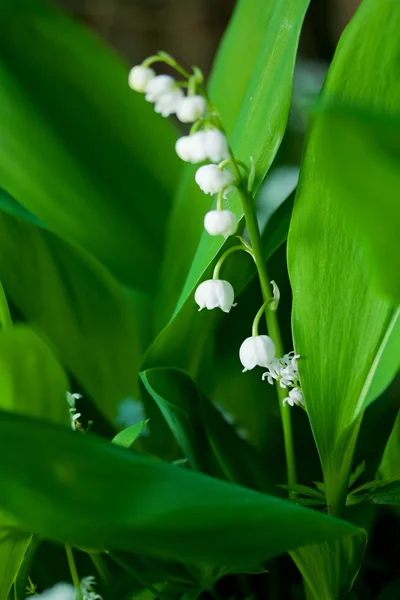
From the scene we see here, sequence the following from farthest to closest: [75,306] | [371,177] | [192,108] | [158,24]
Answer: [158,24] < [75,306] < [192,108] < [371,177]

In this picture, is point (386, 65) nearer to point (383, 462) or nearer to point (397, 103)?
point (397, 103)

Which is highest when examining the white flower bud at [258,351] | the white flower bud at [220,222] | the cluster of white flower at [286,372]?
the white flower bud at [220,222]

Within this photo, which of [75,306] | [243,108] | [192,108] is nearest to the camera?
[192,108]

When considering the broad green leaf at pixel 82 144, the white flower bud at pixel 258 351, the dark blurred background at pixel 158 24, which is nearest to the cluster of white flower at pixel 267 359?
the white flower bud at pixel 258 351

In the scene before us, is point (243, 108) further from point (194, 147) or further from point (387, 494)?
point (387, 494)

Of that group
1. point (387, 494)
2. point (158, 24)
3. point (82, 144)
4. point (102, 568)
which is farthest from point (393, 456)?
point (158, 24)

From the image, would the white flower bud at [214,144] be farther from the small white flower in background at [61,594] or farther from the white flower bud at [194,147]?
the small white flower in background at [61,594]

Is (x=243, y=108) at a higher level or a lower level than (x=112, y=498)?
higher
